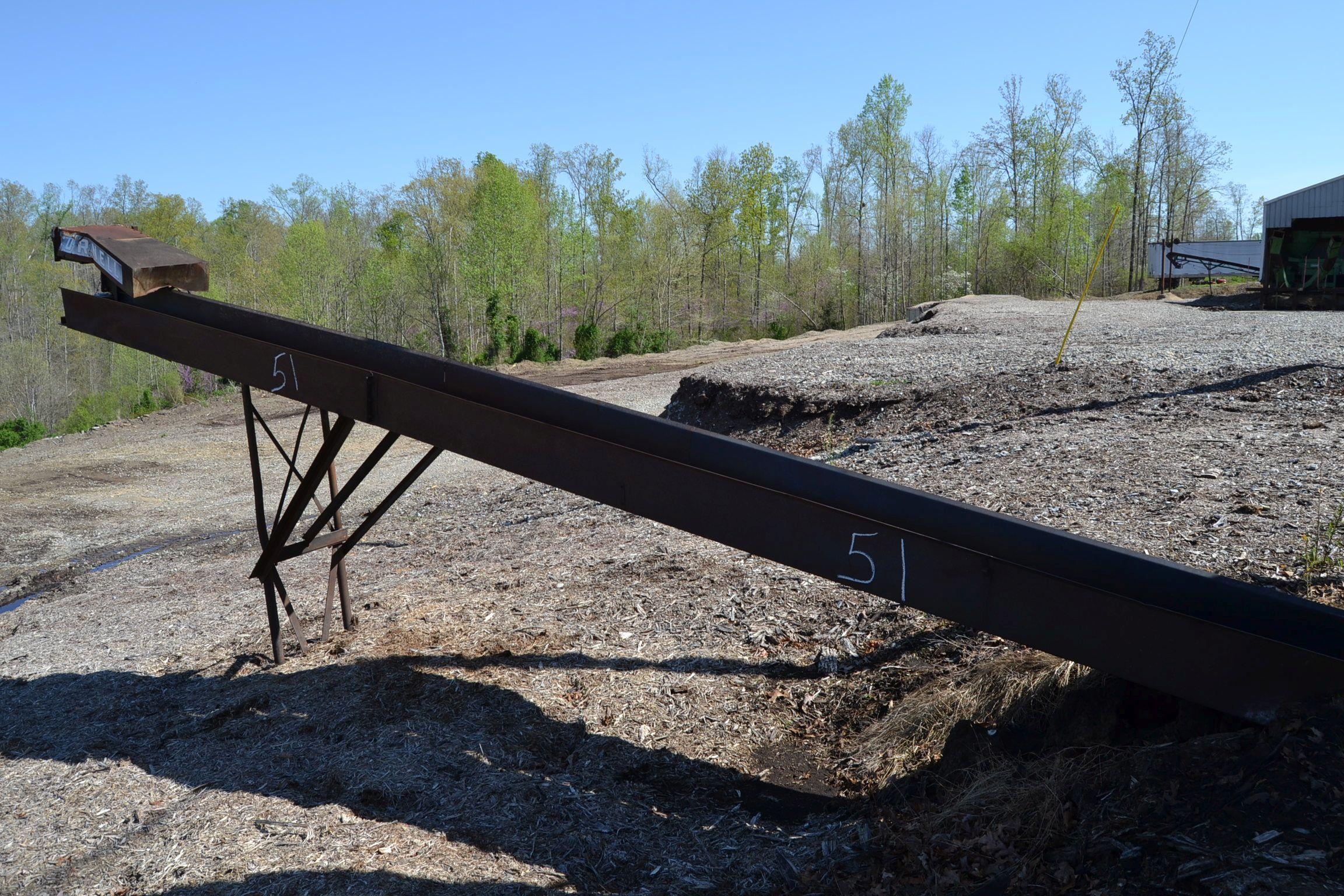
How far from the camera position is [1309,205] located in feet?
79.2

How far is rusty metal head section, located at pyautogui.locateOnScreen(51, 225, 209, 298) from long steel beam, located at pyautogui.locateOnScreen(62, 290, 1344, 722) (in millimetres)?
749

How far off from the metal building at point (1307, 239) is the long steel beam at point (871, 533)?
84.9 feet

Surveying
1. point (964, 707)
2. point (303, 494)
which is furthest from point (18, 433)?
point (964, 707)

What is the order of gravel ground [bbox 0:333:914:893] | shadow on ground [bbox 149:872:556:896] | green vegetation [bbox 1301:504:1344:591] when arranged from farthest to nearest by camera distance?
green vegetation [bbox 1301:504:1344:591] < gravel ground [bbox 0:333:914:893] < shadow on ground [bbox 149:872:556:896]

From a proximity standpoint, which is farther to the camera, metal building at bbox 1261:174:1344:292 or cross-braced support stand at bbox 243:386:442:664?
metal building at bbox 1261:174:1344:292

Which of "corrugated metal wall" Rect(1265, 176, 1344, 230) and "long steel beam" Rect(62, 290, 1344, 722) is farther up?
"corrugated metal wall" Rect(1265, 176, 1344, 230)

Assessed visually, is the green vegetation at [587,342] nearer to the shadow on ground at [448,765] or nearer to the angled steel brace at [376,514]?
the angled steel brace at [376,514]

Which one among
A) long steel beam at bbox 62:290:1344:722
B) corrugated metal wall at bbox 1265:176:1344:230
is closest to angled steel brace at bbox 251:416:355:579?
long steel beam at bbox 62:290:1344:722

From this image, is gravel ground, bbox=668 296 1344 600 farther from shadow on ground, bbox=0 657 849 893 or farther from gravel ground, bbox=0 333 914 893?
shadow on ground, bbox=0 657 849 893

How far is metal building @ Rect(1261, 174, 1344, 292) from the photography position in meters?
23.7

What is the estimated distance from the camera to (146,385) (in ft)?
171

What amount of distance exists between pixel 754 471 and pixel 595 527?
230 inches

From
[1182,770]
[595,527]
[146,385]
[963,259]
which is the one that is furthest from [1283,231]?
[146,385]

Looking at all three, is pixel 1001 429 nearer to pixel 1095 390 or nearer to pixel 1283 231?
pixel 1095 390
